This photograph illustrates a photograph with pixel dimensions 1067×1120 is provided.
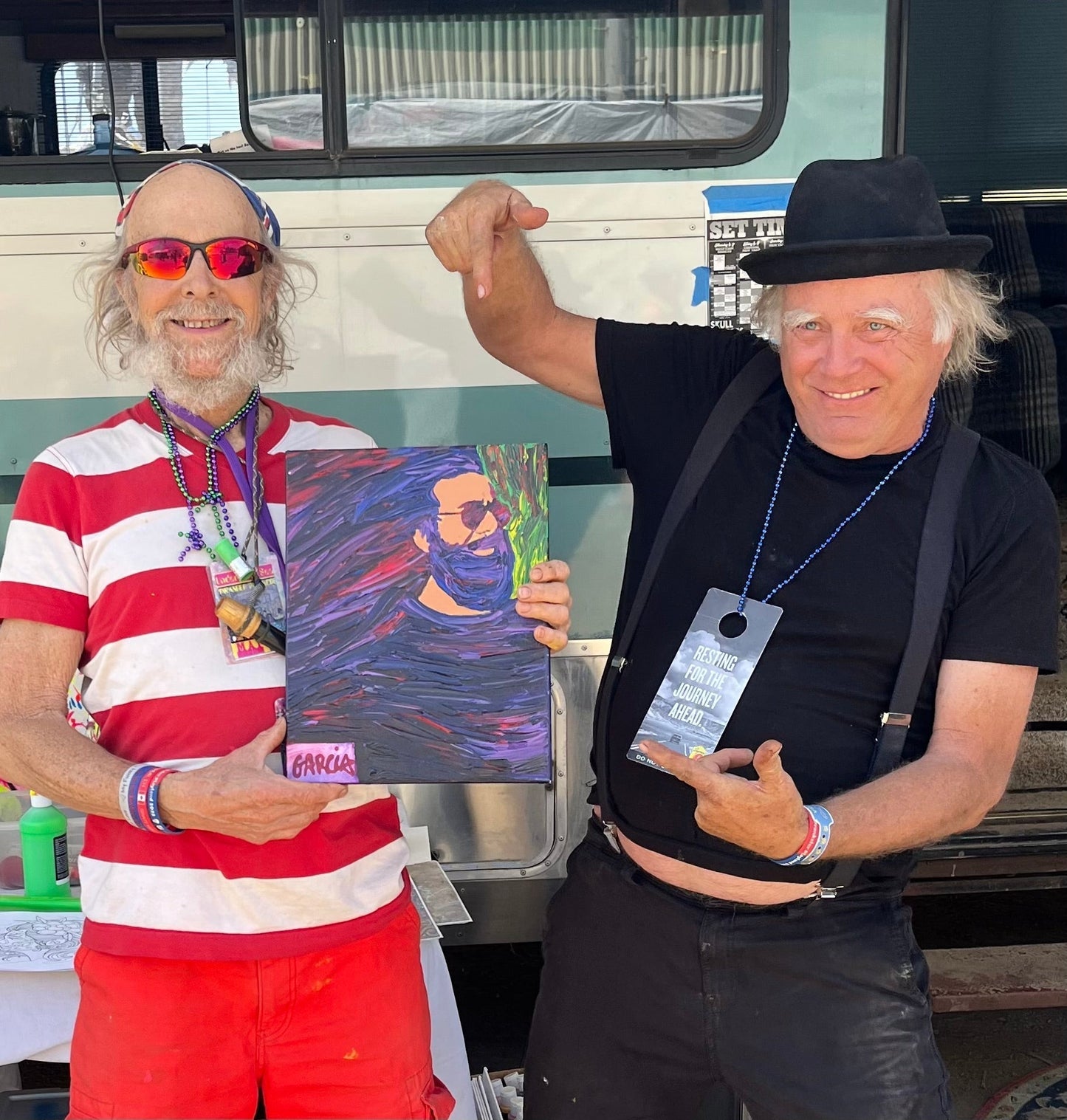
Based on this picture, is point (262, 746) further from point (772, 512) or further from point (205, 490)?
point (772, 512)

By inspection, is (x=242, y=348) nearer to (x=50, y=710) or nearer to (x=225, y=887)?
(x=50, y=710)

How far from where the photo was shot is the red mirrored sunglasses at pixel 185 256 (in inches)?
Answer: 74.7

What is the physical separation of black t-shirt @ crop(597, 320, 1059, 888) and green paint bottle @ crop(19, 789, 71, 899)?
128 cm

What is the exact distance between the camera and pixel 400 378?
3.09m

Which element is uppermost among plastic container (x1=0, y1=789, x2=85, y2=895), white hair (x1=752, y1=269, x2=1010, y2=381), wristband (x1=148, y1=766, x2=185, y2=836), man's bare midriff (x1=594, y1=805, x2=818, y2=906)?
white hair (x1=752, y1=269, x2=1010, y2=381)

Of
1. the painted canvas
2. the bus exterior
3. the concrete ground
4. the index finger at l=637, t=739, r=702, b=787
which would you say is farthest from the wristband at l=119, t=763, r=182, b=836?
the concrete ground

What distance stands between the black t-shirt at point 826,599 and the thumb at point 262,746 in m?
0.57

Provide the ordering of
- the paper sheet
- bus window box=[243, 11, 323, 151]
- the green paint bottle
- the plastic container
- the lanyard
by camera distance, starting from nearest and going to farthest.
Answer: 1. the lanyard
2. the paper sheet
3. the green paint bottle
4. the plastic container
5. bus window box=[243, 11, 323, 151]

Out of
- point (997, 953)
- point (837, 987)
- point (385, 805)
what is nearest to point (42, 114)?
point (385, 805)

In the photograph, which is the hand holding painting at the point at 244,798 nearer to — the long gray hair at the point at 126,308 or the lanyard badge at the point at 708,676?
the lanyard badge at the point at 708,676

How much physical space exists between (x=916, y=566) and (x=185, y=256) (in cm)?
120

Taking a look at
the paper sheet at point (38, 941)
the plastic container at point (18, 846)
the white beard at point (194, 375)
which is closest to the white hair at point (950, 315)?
the white beard at point (194, 375)

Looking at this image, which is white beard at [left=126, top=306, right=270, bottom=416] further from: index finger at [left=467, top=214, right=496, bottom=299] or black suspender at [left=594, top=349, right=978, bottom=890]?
black suspender at [left=594, top=349, right=978, bottom=890]

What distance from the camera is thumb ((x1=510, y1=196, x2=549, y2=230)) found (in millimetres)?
2021
